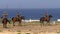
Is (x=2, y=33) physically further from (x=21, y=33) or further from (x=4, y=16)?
(x=4, y=16)

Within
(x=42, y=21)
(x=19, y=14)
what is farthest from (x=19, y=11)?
(x=42, y=21)

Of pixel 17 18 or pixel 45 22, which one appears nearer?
pixel 17 18

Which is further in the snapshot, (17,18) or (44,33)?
(17,18)

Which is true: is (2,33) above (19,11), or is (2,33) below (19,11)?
below

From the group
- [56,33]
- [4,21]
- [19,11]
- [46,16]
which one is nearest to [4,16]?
[4,21]

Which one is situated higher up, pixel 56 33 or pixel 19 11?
pixel 19 11

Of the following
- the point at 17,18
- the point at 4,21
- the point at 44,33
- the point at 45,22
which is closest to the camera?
the point at 44,33

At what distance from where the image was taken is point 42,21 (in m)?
43.9

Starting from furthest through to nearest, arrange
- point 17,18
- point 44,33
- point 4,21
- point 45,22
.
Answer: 1. point 45,22
2. point 17,18
3. point 4,21
4. point 44,33

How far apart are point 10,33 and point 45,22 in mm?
15795

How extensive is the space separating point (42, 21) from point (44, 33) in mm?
14193

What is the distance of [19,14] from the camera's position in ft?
142

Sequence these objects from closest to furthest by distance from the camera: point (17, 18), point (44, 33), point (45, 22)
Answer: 1. point (44, 33)
2. point (17, 18)
3. point (45, 22)

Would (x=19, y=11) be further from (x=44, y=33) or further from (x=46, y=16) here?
(x=44, y=33)
